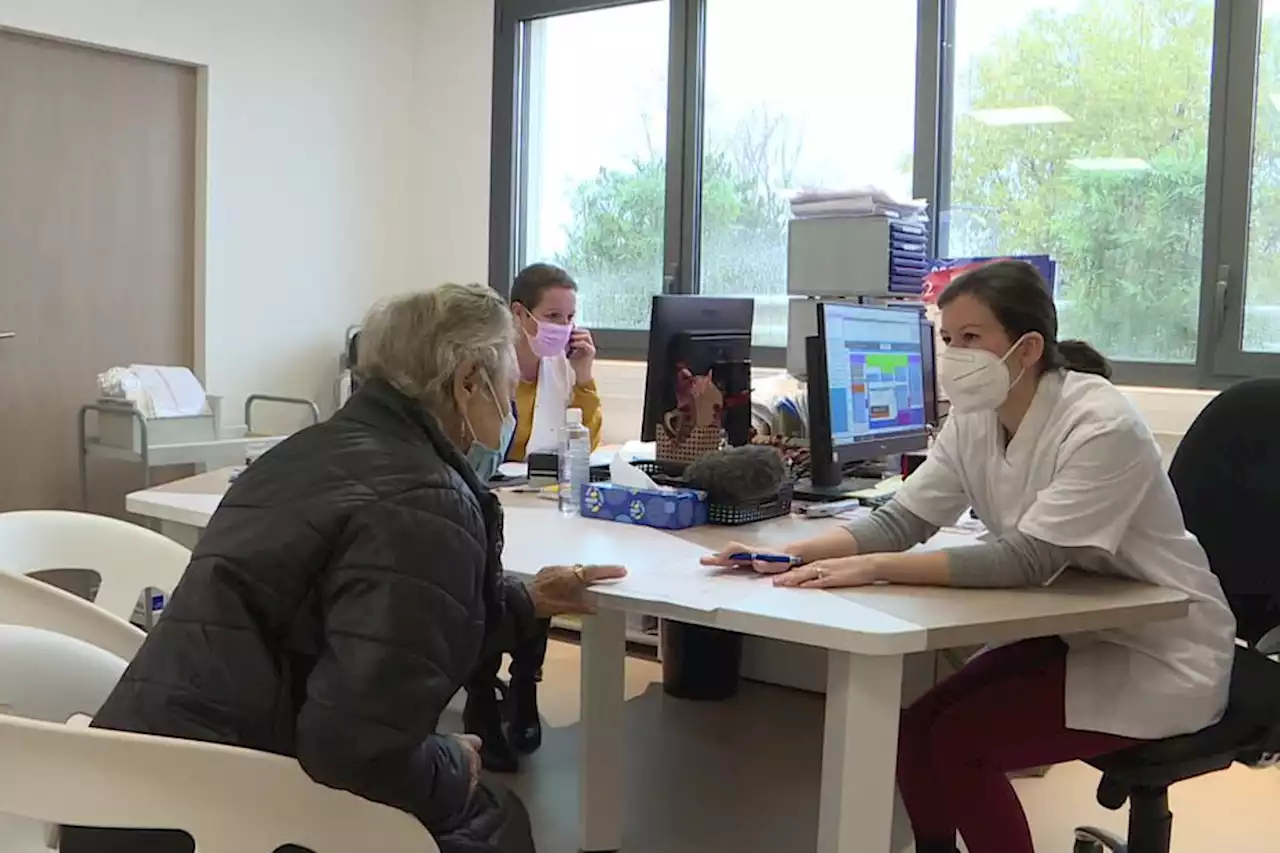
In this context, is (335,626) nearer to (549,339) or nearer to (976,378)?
(976,378)

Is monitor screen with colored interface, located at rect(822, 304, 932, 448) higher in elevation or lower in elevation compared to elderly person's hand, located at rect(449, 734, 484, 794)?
higher

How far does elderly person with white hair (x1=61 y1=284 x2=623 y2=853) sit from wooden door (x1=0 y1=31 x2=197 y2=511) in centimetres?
295

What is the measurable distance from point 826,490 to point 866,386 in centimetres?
24

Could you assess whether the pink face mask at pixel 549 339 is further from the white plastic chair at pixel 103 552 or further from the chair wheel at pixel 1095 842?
the chair wheel at pixel 1095 842

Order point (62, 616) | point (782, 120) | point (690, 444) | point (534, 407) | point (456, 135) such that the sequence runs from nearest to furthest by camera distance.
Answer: point (62, 616) → point (690, 444) → point (534, 407) → point (782, 120) → point (456, 135)

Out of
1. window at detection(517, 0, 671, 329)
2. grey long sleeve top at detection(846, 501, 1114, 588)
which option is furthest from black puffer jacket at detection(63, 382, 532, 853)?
window at detection(517, 0, 671, 329)

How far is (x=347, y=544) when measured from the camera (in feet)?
4.40

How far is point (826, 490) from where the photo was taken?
2.62m

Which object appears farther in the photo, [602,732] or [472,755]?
[602,732]

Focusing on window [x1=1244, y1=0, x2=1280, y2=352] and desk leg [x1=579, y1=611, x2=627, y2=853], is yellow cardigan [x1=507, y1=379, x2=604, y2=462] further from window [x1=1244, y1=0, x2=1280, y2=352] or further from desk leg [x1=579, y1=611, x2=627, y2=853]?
window [x1=1244, y1=0, x2=1280, y2=352]

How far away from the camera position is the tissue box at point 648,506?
7.34ft

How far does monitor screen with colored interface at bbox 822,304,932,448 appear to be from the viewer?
8.20ft

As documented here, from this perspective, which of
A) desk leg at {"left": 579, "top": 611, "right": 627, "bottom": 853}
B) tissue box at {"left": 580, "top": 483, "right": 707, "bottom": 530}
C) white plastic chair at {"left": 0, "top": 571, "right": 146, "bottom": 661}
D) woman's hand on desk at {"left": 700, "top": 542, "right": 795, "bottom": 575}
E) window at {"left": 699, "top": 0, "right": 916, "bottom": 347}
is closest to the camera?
white plastic chair at {"left": 0, "top": 571, "right": 146, "bottom": 661}

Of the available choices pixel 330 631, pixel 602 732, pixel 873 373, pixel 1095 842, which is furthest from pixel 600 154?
pixel 330 631
